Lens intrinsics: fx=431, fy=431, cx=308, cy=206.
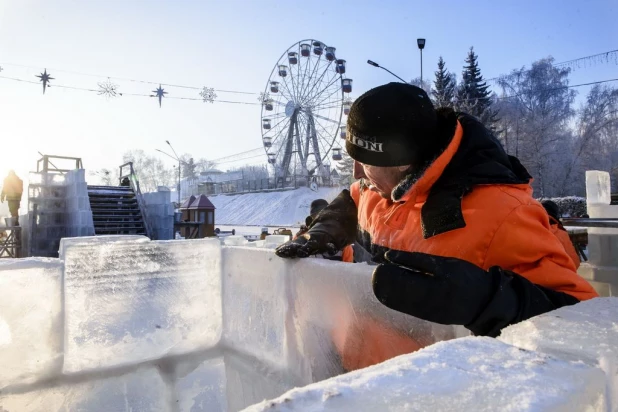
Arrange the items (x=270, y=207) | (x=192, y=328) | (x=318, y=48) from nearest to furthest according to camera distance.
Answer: (x=192, y=328) → (x=318, y=48) → (x=270, y=207)

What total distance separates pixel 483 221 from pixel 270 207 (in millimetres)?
34912

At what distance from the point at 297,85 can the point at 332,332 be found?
30.9 meters

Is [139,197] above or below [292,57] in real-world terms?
below

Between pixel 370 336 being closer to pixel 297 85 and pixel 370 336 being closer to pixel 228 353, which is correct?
pixel 228 353

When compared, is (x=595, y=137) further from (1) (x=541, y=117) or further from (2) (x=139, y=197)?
(2) (x=139, y=197)

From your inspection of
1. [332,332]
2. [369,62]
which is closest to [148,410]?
[332,332]

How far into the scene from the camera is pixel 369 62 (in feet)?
45.4

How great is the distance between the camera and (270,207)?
35781 millimetres

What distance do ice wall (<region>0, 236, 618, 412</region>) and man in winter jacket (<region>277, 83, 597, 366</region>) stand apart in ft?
0.43

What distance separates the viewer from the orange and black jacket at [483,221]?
0.97 m

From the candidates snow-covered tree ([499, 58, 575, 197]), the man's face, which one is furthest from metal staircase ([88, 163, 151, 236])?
snow-covered tree ([499, 58, 575, 197])

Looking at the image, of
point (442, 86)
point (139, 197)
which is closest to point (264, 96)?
point (442, 86)

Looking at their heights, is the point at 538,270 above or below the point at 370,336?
above

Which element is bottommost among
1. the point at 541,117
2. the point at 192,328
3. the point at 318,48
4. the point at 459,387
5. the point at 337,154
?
the point at 192,328
